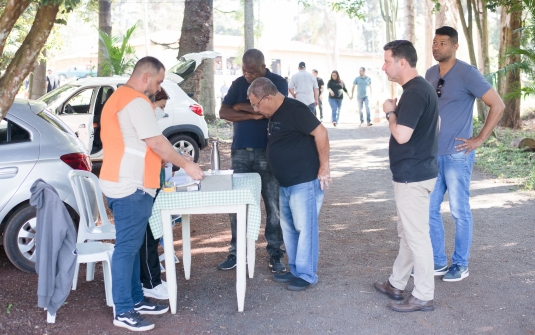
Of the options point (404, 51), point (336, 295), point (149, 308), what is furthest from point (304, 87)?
point (149, 308)

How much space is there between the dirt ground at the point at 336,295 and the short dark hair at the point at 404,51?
199 centimetres

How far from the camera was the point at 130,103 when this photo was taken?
15.1 feet

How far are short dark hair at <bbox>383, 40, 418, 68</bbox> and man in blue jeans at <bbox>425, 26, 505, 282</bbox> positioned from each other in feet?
2.85

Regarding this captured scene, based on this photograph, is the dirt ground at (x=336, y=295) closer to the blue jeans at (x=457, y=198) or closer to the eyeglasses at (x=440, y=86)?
the blue jeans at (x=457, y=198)

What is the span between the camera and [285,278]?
592 cm

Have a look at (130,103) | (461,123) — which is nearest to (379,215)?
(461,123)

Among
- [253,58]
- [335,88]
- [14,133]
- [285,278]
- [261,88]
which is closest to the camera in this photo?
[261,88]

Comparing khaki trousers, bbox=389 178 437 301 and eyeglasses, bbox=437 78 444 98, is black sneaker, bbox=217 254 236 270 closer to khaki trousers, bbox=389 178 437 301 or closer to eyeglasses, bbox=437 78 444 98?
khaki trousers, bbox=389 178 437 301

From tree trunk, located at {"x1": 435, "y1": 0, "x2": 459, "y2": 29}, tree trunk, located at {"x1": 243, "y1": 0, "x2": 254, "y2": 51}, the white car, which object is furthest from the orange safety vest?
tree trunk, located at {"x1": 435, "y1": 0, "x2": 459, "y2": 29}

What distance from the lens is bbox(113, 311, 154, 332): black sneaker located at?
15.9ft

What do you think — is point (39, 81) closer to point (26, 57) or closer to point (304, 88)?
point (304, 88)

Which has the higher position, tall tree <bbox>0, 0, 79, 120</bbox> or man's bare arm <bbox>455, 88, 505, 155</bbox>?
tall tree <bbox>0, 0, 79, 120</bbox>

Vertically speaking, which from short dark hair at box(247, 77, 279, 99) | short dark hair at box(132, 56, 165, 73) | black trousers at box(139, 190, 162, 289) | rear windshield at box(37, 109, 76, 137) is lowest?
black trousers at box(139, 190, 162, 289)

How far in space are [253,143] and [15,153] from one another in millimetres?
2260
